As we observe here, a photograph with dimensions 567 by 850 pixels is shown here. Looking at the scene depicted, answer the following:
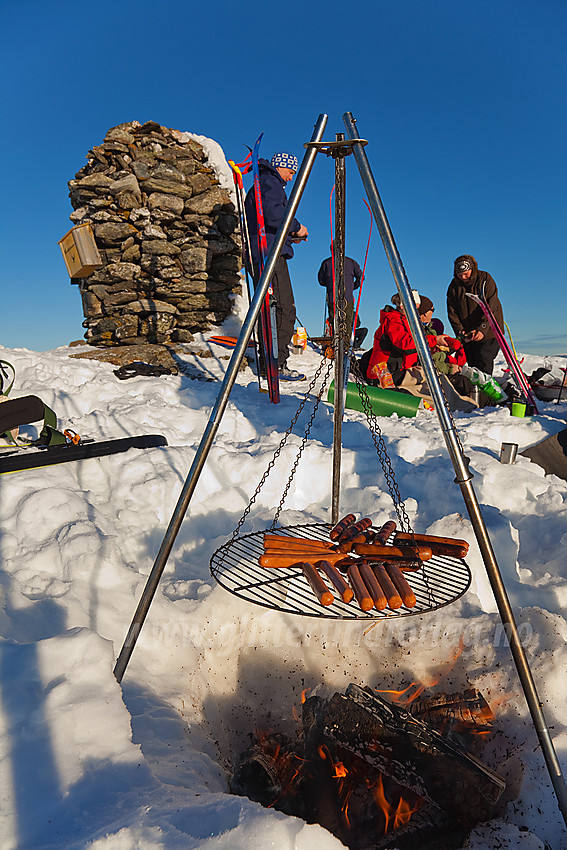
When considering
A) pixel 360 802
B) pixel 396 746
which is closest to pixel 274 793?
pixel 360 802

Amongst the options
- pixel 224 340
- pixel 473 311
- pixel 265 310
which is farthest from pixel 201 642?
pixel 224 340

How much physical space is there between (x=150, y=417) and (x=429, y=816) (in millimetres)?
4502

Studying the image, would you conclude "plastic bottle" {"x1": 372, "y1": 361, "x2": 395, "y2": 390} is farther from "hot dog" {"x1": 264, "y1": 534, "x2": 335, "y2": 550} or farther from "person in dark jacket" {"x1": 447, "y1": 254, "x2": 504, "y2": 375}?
"hot dog" {"x1": 264, "y1": 534, "x2": 335, "y2": 550}

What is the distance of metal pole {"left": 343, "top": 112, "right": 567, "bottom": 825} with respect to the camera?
5.13 feet

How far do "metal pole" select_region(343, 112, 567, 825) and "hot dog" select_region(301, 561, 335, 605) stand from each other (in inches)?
22.7

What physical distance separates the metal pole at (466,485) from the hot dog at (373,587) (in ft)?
1.29

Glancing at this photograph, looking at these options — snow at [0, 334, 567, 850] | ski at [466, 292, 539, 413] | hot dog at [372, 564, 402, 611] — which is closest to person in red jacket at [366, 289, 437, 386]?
ski at [466, 292, 539, 413]

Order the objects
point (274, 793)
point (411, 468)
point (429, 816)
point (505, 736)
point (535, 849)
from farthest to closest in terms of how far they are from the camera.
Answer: point (411, 468) < point (505, 736) < point (274, 793) < point (429, 816) < point (535, 849)

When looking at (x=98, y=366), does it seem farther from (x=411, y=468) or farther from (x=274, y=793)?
(x=274, y=793)

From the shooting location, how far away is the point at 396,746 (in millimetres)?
1921

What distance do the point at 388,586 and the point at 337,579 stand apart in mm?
201

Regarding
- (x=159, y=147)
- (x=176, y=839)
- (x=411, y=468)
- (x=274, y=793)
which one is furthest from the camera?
(x=159, y=147)

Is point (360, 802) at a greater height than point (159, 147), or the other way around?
point (159, 147)

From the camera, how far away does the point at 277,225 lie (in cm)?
710
